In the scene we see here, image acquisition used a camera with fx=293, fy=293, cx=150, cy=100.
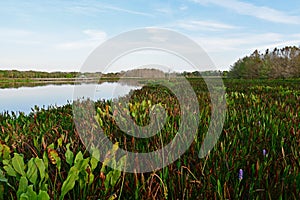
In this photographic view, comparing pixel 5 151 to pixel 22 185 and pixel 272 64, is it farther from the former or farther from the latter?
pixel 272 64

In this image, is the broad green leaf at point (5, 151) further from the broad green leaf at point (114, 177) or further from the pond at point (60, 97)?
the pond at point (60, 97)

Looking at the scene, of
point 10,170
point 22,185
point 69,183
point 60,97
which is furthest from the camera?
point 60,97

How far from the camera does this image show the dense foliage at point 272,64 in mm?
31594

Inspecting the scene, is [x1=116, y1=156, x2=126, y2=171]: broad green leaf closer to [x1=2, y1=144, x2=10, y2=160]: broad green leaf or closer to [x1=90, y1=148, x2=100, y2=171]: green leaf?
[x1=90, y1=148, x2=100, y2=171]: green leaf

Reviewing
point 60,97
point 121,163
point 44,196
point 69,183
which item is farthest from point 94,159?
point 60,97

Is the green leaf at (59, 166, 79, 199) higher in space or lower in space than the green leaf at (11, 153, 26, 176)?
lower

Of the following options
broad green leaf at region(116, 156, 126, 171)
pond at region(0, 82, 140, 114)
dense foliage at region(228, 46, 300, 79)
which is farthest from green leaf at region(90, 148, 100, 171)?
dense foliage at region(228, 46, 300, 79)

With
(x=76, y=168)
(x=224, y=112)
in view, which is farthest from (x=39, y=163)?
(x=224, y=112)

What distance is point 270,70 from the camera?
107ft

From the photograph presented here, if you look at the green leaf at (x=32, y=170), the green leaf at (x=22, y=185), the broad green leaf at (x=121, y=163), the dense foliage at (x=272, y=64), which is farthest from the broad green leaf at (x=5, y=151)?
the dense foliage at (x=272, y=64)

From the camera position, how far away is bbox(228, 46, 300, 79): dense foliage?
104ft

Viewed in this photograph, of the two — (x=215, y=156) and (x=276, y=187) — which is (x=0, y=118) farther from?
(x=276, y=187)

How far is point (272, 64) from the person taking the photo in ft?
108

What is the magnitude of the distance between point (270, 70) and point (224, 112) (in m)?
30.8
